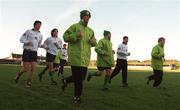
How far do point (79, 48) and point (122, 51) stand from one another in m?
7.31

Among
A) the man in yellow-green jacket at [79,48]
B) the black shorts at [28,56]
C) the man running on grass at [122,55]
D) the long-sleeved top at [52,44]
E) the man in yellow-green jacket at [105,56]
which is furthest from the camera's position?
the man running on grass at [122,55]

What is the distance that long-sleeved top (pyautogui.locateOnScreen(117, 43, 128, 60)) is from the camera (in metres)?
17.8

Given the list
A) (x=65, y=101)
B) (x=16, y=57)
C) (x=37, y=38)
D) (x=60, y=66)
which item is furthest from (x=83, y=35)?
(x=16, y=57)

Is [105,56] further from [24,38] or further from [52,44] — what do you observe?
[52,44]

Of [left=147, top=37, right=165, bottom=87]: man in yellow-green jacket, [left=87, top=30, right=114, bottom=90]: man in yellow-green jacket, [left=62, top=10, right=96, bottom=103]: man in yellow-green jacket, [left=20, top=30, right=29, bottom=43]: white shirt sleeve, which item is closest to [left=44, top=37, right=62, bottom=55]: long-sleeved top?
[left=87, top=30, right=114, bottom=90]: man in yellow-green jacket

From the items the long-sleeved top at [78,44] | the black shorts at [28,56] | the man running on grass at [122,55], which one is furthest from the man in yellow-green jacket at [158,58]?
the long-sleeved top at [78,44]

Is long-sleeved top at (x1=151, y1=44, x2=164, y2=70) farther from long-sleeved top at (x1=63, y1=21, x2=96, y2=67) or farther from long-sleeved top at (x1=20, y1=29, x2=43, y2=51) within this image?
long-sleeved top at (x1=63, y1=21, x2=96, y2=67)

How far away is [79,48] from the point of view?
10.7 metres

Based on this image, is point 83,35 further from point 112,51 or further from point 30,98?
point 112,51

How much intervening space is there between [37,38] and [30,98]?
391 centimetres

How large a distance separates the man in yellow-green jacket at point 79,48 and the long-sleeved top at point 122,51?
7070mm

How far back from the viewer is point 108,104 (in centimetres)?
1079

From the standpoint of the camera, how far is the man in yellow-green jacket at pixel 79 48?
34.7 ft

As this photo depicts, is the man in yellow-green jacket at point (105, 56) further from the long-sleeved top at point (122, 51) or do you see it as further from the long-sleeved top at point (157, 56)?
the long-sleeved top at point (157, 56)
